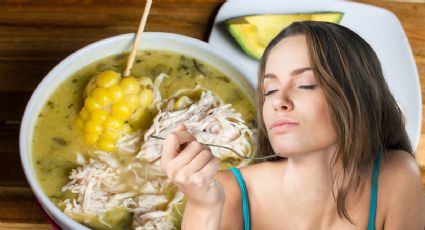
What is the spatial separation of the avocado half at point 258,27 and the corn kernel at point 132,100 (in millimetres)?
172

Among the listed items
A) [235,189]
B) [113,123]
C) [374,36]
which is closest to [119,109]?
[113,123]

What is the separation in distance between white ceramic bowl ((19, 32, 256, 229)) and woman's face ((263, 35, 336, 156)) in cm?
26

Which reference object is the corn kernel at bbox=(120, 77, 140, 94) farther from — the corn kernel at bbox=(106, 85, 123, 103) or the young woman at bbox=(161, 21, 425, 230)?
the young woman at bbox=(161, 21, 425, 230)

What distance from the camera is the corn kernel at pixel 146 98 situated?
71 cm

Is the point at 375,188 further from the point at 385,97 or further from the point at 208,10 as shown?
the point at 208,10

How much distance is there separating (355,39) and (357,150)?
70 millimetres

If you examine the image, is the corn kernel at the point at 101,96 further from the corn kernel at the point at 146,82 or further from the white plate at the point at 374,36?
the white plate at the point at 374,36

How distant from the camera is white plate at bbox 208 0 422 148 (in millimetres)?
785

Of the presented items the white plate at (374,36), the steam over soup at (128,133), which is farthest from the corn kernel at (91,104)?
the white plate at (374,36)

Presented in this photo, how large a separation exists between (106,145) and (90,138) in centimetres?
2

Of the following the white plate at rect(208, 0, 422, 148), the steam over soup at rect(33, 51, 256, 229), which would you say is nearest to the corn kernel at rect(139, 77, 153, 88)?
the steam over soup at rect(33, 51, 256, 229)

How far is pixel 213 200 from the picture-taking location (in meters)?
0.45

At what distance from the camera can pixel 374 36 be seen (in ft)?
2.75

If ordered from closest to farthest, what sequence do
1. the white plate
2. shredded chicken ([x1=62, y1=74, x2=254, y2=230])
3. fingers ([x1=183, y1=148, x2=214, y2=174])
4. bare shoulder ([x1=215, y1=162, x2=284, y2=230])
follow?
1. fingers ([x1=183, y1=148, x2=214, y2=174])
2. bare shoulder ([x1=215, y1=162, x2=284, y2=230])
3. shredded chicken ([x1=62, y1=74, x2=254, y2=230])
4. the white plate
